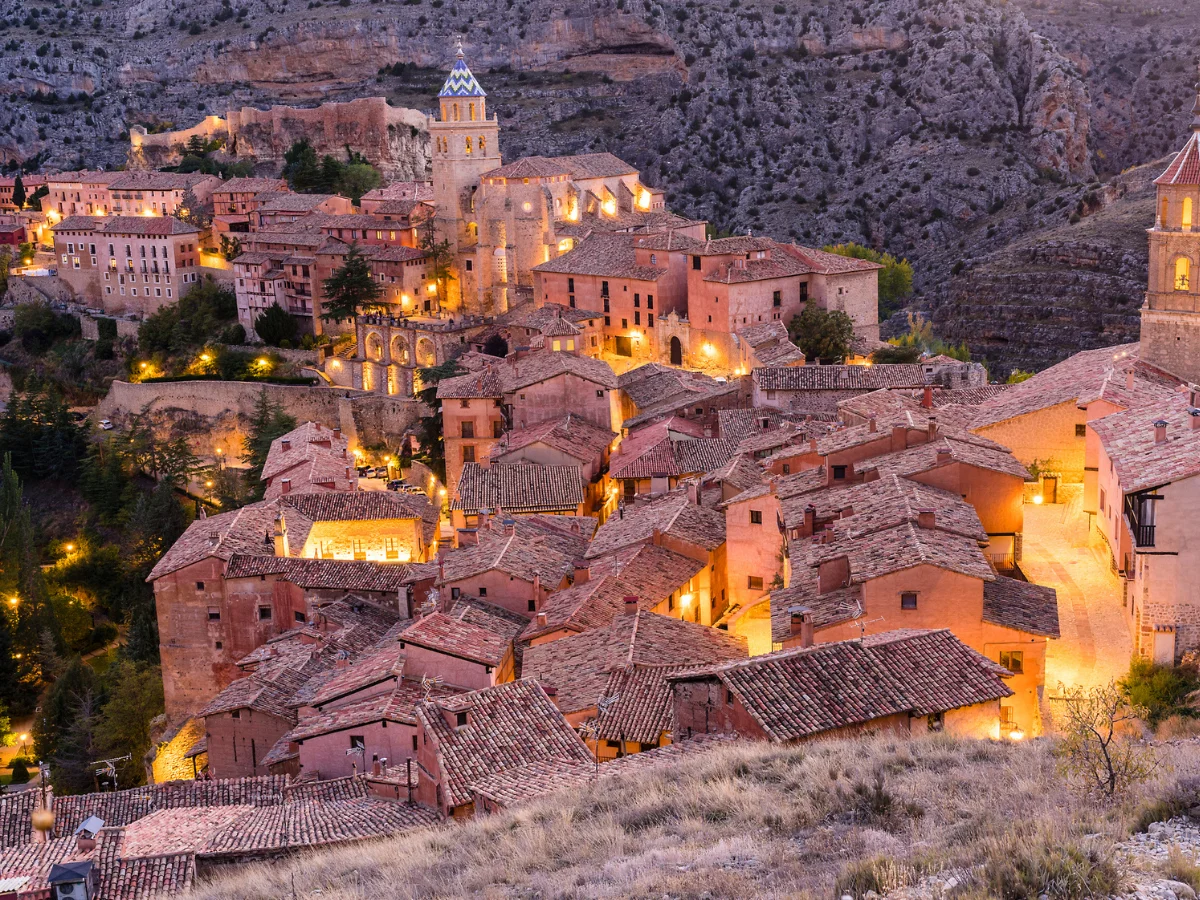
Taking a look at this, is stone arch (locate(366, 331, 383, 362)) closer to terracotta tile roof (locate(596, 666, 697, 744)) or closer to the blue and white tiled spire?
the blue and white tiled spire

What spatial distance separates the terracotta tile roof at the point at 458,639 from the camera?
63.6 ft

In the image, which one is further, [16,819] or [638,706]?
[16,819]

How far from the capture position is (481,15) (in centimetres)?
8319

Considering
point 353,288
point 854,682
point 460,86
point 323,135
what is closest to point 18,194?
point 323,135

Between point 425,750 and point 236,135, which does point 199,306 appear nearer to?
point 236,135

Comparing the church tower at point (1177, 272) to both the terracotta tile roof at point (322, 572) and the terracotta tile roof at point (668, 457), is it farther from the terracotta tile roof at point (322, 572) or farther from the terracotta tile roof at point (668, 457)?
the terracotta tile roof at point (322, 572)

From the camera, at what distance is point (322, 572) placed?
25.4 metres

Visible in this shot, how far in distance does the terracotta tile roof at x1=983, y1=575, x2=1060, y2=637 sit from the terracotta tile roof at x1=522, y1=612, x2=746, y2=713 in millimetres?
3311

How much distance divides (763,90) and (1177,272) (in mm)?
45980

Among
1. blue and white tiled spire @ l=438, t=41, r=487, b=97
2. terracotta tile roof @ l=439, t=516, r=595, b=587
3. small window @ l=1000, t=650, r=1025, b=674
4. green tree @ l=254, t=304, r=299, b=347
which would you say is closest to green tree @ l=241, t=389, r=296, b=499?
green tree @ l=254, t=304, r=299, b=347

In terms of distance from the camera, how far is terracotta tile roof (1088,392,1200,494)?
16.0 meters

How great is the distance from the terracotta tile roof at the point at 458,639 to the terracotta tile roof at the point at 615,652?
48cm

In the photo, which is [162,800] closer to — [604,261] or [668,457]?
[668,457]

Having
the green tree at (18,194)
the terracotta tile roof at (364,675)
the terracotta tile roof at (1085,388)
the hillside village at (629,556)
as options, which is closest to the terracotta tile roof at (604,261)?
the hillside village at (629,556)
